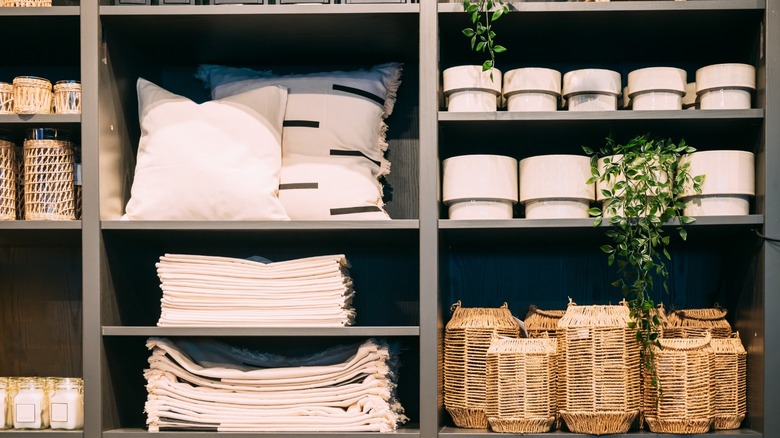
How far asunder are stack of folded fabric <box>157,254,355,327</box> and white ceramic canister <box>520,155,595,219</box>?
0.53 metres

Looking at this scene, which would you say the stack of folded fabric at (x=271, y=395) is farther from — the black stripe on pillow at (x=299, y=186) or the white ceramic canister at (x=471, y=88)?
the white ceramic canister at (x=471, y=88)

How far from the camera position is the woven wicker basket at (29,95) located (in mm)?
2043

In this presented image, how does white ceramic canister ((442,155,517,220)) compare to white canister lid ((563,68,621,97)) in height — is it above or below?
below

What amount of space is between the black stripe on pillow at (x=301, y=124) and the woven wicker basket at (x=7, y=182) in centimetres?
72

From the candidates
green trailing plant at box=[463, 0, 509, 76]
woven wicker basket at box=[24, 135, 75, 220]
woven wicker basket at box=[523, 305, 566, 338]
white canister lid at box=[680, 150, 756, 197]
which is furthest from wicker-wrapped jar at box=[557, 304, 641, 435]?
woven wicker basket at box=[24, 135, 75, 220]

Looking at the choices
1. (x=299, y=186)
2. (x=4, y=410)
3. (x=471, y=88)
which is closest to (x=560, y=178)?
(x=471, y=88)

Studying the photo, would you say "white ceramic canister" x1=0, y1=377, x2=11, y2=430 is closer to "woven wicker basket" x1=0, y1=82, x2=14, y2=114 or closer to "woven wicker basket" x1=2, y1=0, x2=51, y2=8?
"woven wicker basket" x1=0, y1=82, x2=14, y2=114

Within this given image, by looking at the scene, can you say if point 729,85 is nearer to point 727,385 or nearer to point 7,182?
point 727,385

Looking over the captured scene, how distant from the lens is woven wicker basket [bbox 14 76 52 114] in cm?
204

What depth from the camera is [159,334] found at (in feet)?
6.51

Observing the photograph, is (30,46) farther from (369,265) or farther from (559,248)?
(559,248)

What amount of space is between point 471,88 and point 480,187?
0.25 metres

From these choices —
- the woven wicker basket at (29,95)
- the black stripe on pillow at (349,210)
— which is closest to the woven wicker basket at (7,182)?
the woven wicker basket at (29,95)

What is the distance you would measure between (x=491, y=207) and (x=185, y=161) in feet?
2.55
